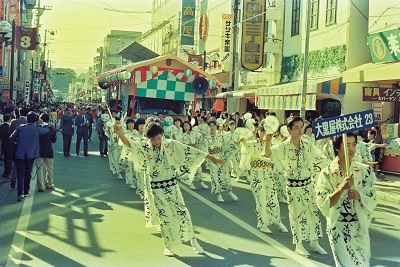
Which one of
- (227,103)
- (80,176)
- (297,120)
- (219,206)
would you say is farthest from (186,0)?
(297,120)

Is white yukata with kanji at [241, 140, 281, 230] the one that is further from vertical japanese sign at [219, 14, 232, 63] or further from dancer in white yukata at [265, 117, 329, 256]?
vertical japanese sign at [219, 14, 232, 63]

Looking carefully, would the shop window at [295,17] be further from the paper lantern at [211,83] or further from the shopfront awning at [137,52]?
the paper lantern at [211,83]

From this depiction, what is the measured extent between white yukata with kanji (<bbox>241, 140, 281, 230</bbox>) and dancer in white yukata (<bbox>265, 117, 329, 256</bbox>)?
1.11m

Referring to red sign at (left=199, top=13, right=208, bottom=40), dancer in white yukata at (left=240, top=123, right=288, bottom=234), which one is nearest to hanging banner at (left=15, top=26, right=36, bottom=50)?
red sign at (left=199, top=13, right=208, bottom=40)

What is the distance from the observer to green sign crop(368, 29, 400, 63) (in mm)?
14852

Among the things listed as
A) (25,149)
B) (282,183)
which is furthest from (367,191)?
(25,149)

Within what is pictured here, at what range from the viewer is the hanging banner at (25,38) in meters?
26.8

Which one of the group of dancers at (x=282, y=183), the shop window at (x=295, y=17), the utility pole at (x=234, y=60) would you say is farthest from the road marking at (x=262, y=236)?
the utility pole at (x=234, y=60)

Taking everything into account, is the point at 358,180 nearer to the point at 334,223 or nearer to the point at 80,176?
the point at 334,223

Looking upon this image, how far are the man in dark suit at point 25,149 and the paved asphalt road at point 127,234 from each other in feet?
1.04

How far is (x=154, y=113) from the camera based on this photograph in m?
16.5

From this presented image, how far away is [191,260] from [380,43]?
11.7 m

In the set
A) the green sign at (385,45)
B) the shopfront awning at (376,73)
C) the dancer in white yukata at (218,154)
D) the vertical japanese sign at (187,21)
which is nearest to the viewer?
the dancer in white yukata at (218,154)

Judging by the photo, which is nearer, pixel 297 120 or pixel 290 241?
pixel 297 120
